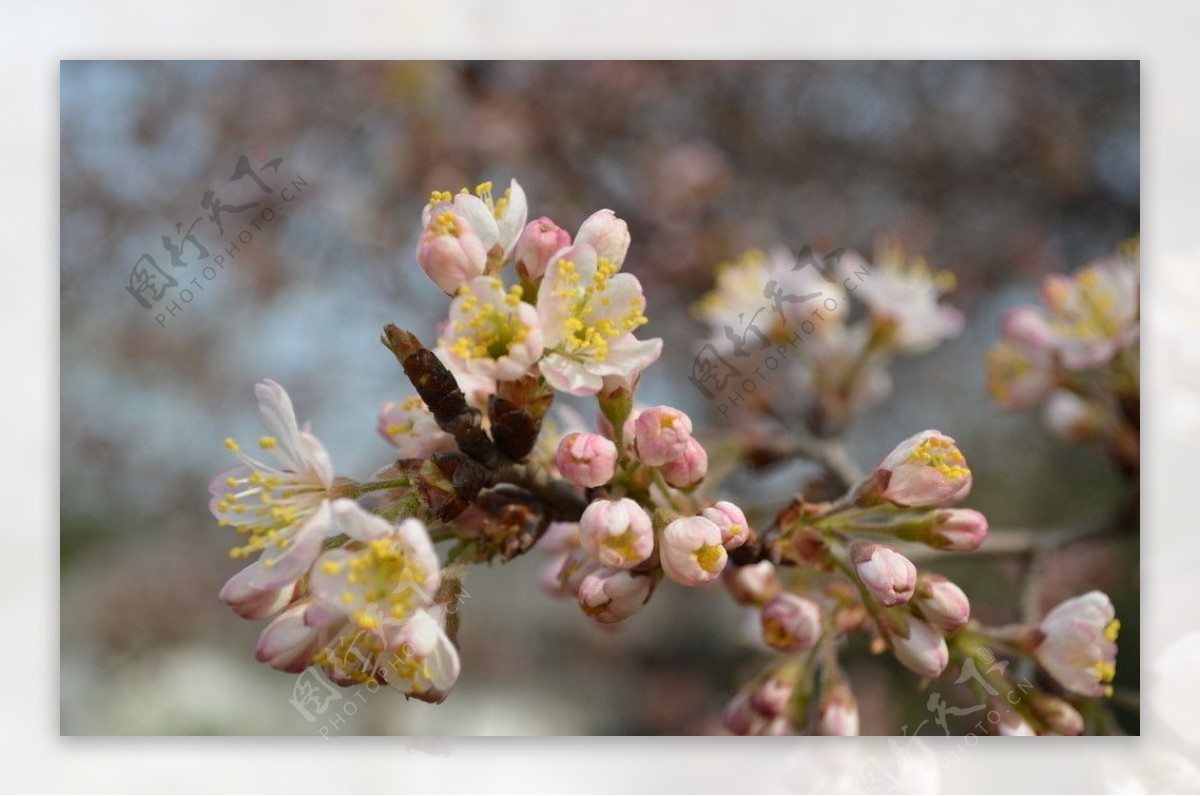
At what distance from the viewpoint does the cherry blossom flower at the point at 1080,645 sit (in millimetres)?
1201

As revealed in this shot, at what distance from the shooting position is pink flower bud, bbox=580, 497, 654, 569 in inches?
36.5

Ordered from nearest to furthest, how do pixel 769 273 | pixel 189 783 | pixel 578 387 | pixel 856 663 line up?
pixel 578 387 → pixel 189 783 → pixel 769 273 → pixel 856 663

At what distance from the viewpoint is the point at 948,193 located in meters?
2.00

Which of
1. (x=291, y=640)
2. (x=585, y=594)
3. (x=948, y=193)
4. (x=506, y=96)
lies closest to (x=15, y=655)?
(x=291, y=640)

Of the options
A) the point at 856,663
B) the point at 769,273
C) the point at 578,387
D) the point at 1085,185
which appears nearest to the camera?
the point at 578,387

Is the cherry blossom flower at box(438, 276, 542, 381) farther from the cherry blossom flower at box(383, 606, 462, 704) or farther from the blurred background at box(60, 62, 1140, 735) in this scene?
the blurred background at box(60, 62, 1140, 735)

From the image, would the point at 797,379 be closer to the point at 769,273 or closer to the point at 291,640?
the point at 769,273

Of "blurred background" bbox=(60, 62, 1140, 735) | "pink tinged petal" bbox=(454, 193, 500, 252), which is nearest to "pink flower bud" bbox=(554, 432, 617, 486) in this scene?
"pink tinged petal" bbox=(454, 193, 500, 252)

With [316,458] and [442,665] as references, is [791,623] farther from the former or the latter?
[316,458]

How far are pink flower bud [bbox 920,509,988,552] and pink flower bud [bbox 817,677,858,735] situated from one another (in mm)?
333

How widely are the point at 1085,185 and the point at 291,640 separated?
1.52 m

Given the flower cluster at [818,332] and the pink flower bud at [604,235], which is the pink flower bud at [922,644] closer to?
the pink flower bud at [604,235]

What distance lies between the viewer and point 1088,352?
1.64 meters

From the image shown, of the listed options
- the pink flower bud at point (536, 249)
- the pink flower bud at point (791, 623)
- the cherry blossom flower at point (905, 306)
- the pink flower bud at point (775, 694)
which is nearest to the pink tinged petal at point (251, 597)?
the pink flower bud at point (536, 249)
